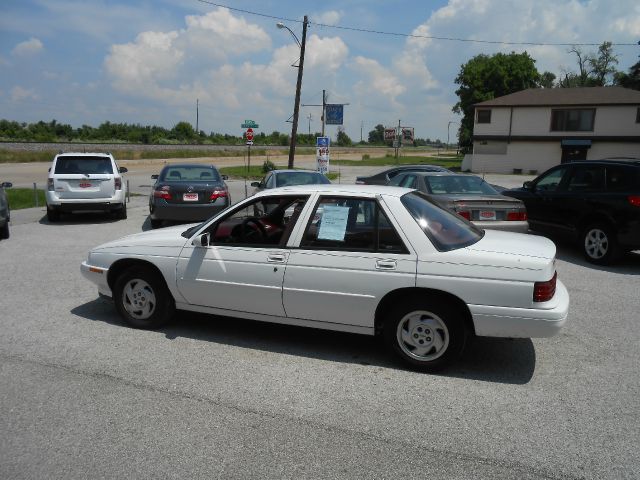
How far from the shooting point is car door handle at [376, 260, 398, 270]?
4352 mm

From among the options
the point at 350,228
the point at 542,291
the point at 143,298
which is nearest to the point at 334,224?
the point at 350,228

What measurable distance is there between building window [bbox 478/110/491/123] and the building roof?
580 mm

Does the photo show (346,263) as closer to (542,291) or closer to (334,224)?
(334,224)

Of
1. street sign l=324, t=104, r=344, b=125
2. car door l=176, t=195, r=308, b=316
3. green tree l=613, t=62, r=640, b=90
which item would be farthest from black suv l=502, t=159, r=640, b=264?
green tree l=613, t=62, r=640, b=90

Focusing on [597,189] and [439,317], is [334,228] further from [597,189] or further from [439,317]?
[597,189]

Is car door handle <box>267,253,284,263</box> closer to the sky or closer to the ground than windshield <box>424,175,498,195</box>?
closer to the ground

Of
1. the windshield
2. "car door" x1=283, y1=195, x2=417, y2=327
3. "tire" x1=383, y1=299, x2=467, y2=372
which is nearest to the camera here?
"tire" x1=383, y1=299, x2=467, y2=372

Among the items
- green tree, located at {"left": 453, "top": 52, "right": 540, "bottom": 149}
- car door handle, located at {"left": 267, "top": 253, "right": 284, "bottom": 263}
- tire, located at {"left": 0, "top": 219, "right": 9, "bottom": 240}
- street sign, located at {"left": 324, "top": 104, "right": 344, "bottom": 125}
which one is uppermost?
green tree, located at {"left": 453, "top": 52, "right": 540, "bottom": 149}

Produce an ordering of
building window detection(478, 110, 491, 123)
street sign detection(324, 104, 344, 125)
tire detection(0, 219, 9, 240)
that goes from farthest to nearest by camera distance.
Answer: building window detection(478, 110, 491, 123)
street sign detection(324, 104, 344, 125)
tire detection(0, 219, 9, 240)

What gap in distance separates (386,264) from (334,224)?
616 mm

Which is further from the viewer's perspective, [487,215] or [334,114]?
[334,114]

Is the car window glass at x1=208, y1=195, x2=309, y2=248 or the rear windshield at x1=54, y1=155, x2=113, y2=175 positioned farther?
the rear windshield at x1=54, y1=155, x2=113, y2=175

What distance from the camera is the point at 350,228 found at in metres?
4.62

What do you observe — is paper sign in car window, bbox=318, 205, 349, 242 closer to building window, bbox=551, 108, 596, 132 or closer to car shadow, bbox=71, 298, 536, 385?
car shadow, bbox=71, 298, 536, 385
